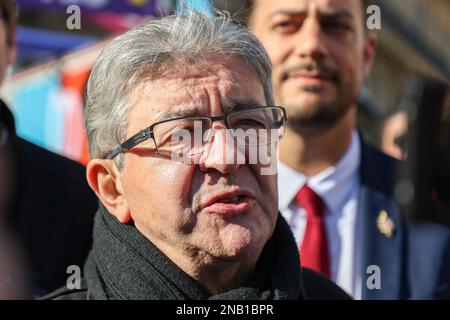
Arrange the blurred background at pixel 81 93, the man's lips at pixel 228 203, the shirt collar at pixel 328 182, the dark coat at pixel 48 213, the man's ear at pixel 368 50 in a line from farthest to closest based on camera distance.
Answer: the man's ear at pixel 368 50
the shirt collar at pixel 328 182
the dark coat at pixel 48 213
the blurred background at pixel 81 93
the man's lips at pixel 228 203

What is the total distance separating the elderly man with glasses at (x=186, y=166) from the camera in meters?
2.50

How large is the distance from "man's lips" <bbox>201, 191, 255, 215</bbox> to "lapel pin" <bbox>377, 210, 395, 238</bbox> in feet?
3.35

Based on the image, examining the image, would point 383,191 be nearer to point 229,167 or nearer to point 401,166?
point 401,166

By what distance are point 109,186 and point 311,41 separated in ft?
3.93

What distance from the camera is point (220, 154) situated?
98.3 inches

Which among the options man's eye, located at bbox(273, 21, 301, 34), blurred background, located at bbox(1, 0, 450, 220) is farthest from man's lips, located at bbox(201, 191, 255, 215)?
man's eye, located at bbox(273, 21, 301, 34)

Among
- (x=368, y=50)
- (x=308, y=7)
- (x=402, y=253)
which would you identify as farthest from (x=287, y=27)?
(x=402, y=253)

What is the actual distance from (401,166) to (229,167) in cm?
115

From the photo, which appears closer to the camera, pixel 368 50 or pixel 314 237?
pixel 314 237

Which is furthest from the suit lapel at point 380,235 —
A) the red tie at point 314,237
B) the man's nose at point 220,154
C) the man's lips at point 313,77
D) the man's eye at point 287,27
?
the man's nose at point 220,154

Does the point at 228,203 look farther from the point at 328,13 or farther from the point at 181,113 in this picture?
the point at 328,13

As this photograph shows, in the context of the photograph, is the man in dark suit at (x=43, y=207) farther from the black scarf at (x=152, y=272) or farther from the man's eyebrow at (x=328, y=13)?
the man's eyebrow at (x=328, y=13)

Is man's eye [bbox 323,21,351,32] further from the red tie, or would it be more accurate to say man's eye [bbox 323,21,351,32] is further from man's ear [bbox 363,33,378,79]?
the red tie

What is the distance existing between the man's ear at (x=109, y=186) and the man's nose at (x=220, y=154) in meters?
0.30
